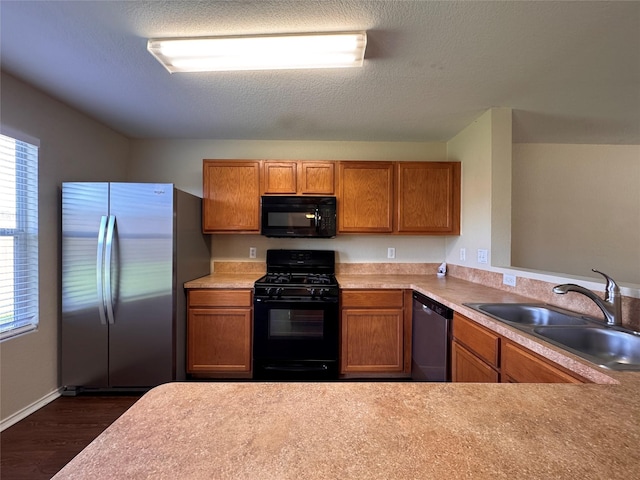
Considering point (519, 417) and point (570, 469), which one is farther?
point (519, 417)

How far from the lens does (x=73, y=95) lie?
6.53ft

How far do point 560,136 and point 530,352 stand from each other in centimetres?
271

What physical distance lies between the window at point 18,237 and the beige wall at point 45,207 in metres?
0.05

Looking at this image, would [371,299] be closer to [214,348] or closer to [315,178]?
[315,178]

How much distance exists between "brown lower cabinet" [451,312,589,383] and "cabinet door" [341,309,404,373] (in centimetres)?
68

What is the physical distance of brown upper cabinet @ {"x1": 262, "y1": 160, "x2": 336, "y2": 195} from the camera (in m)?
2.61

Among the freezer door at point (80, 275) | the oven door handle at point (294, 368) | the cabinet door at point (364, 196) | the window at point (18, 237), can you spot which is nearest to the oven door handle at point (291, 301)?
the oven door handle at point (294, 368)

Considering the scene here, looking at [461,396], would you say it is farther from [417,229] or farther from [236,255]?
[236,255]

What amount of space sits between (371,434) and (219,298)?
6.72ft

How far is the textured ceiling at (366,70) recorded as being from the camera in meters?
1.25

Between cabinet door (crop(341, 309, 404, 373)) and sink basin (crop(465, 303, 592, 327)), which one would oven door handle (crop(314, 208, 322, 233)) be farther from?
sink basin (crop(465, 303, 592, 327))

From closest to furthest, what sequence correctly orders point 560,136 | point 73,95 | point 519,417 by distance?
point 519,417 < point 73,95 < point 560,136

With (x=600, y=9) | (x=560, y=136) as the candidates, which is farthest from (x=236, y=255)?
(x=560, y=136)

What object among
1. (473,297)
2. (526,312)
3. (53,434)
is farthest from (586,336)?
(53,434)
